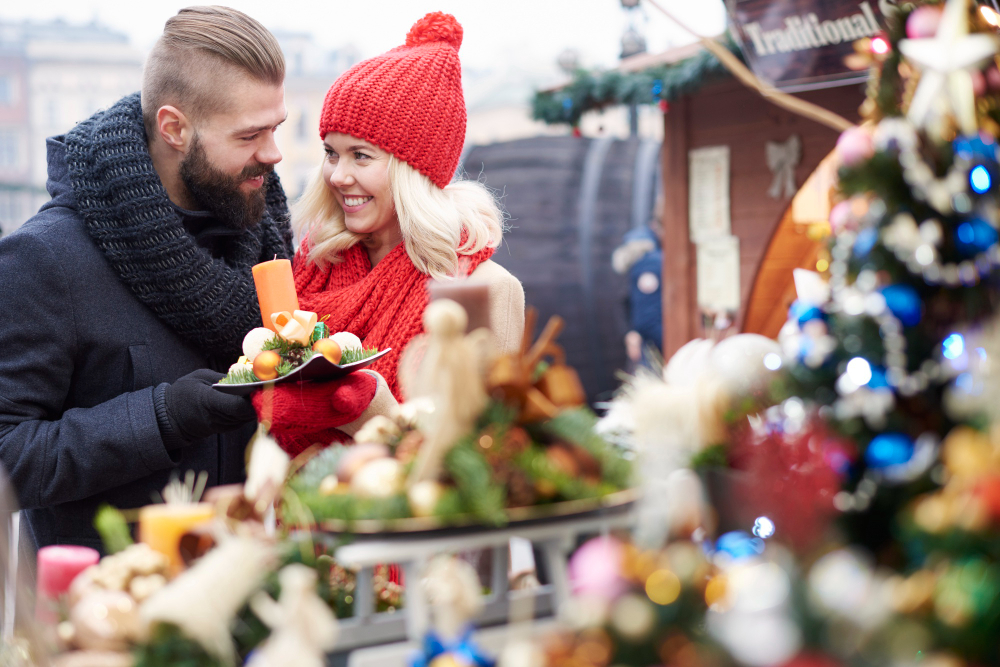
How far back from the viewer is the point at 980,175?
767 millimetres

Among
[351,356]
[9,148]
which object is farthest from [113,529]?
[9,148]

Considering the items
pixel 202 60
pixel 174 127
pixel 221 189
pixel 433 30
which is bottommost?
pixel 221 189

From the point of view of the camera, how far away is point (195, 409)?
5.11 feet

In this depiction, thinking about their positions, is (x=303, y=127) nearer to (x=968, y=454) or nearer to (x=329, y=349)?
(x=329, y=349)

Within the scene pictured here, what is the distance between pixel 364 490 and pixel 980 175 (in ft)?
2.03

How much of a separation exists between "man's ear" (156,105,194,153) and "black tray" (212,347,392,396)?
1.98 feet

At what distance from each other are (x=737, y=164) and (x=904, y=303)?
414 centimetres

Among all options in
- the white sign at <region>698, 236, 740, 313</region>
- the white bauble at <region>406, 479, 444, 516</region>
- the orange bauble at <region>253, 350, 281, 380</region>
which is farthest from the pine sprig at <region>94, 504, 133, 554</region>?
the white sign at <region>698, 236, 740, 313</region>

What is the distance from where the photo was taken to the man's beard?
6.05ft

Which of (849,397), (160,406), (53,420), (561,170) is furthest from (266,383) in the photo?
(561,170)

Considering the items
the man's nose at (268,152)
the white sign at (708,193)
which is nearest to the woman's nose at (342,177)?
the man's nose at (268,152)

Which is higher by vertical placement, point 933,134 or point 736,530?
point 933,134

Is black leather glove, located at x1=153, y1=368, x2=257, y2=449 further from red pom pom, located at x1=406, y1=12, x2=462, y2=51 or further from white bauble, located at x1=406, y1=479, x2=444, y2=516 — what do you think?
red pom pom, located at x1=406, y1=12, x2=462, y2=51

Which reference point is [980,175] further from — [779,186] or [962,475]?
[779,186]
